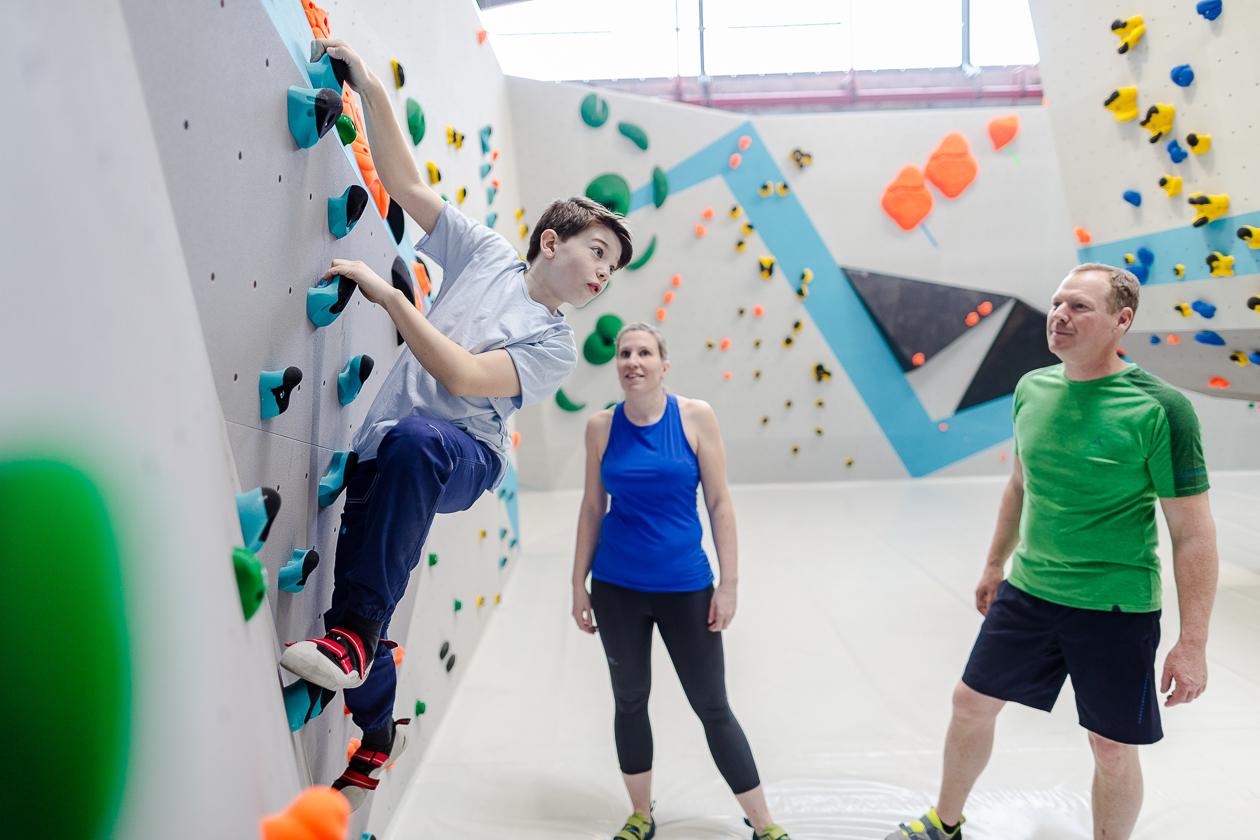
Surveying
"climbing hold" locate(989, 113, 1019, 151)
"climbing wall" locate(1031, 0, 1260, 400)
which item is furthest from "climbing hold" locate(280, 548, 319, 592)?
"climbing hold" locate(989, 113, 1019, 151)

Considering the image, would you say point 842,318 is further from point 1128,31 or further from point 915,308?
point 1128,31

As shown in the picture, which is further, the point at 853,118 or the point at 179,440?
the point at 853,118

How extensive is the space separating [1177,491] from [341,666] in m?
1.53

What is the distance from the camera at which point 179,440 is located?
53 cm

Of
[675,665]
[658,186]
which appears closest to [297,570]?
[675,665]

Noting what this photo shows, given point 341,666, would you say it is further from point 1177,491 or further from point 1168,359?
point 1168,359

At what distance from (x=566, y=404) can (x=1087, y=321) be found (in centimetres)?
445

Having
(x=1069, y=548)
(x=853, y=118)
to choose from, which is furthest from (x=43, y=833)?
(x=853, y=118)

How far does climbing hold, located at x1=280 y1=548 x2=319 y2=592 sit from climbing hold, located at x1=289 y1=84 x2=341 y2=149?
66cm

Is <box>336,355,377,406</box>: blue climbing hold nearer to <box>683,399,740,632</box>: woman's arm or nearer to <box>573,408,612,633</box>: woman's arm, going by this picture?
<box>573,408,612,633</box>: woman's arm

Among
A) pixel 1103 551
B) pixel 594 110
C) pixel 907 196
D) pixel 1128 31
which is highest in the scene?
pixel 594 110

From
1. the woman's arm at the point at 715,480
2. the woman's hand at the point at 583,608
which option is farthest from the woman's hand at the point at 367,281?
the woman's hand at the point at 583,608

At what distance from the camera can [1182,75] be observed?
2.74 meters

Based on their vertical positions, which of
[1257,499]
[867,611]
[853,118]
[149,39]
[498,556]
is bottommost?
[1257,499]
